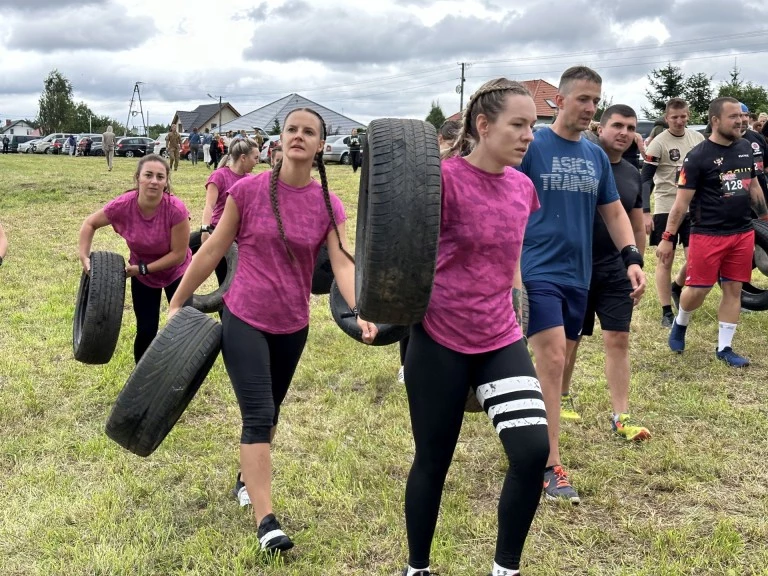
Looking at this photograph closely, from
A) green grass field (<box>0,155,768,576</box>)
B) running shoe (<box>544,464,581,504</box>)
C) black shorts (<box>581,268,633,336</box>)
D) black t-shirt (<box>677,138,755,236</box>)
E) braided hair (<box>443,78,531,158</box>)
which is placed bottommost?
green grass field (<box>0,155,768,576</box>)

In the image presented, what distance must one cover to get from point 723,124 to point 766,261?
1.68 metres

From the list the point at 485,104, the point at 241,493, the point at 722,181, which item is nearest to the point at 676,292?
the point at 722,181

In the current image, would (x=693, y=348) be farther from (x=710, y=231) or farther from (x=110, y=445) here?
(x=110, y=445)

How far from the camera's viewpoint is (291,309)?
342 centimetres

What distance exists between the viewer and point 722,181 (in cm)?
584

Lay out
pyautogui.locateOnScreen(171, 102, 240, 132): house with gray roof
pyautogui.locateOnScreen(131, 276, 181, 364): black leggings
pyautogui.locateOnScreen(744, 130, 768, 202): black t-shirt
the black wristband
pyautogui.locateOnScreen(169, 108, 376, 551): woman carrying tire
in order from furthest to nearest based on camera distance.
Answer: pyautogui.locateOnScreen(171, 102, 240, 132): house with gray roof → pyautogui.locateOnScreen(744, 130, 768, 202): black t-shirt → pyautogui.locateOnScreen(131, 276, 181, 364): black leggings → the black wristband → pyautogui.locateOnScreen(169, 108, 376, 551): woman carrying tire

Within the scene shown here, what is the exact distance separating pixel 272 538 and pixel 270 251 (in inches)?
48.5

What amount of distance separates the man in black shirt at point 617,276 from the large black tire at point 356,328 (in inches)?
48.0

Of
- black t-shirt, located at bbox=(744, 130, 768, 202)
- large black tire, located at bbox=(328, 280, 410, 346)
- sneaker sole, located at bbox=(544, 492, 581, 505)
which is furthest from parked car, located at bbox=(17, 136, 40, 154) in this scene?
sneaker sole, located at bbox=(544, 492, 581, 505)

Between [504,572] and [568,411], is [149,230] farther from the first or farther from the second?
[504,572]

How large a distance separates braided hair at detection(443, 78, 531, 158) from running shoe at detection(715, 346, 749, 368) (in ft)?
13.1

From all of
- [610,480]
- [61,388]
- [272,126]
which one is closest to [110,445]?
[61,388]

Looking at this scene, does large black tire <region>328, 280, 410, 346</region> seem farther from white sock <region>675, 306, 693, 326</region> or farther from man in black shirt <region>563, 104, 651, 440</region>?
white sock <region>675, 306, 693, 326</region>

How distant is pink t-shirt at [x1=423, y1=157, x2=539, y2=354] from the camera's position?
2668 mm
